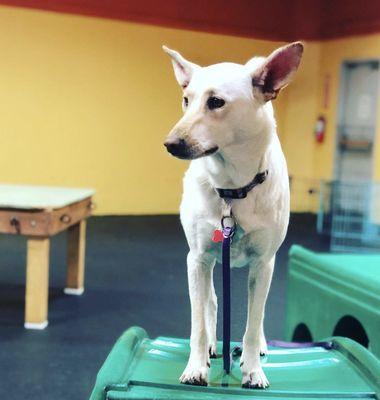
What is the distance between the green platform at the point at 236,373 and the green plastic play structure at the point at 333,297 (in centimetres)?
37

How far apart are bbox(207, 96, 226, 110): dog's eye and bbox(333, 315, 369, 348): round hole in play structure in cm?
108

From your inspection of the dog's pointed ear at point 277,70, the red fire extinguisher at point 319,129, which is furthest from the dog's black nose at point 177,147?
the red fire extinguisher at point 319,129

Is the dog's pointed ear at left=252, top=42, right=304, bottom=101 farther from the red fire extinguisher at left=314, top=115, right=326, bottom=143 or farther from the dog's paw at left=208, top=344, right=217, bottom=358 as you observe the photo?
the red fire extinguisher at left=314, top=115, right=326, bottom=143

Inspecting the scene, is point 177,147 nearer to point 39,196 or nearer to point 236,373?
point 236,373

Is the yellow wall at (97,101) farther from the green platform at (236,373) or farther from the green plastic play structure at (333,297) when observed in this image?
the green plastic play structure at (333,297)

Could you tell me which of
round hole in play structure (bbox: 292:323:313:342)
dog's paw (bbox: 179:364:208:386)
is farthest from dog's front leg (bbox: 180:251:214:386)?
round hole in play structure (bbox: 292:323:313:342)

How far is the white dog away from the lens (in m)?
0.61

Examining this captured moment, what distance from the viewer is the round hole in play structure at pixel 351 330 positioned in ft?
5.13

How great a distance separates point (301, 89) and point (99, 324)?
64.9 inches

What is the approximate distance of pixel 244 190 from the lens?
69 cm

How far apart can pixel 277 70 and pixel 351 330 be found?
1118 mm

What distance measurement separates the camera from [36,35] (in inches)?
64.7

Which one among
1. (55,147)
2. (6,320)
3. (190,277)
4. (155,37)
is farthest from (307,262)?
(6,320)

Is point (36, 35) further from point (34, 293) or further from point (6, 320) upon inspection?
point (6, 320)
